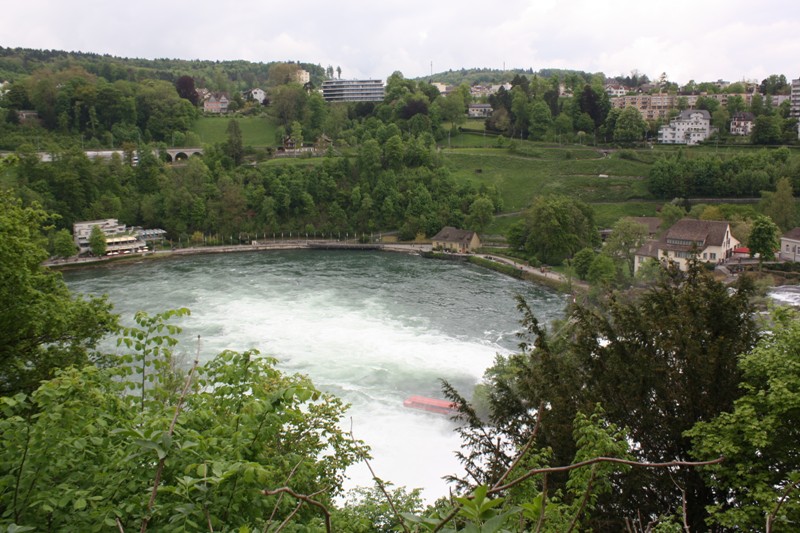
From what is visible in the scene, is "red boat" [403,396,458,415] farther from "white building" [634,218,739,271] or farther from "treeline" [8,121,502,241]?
"treeline" [8,121,502,241]

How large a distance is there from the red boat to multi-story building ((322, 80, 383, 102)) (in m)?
56.4

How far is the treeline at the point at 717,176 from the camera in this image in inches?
1478

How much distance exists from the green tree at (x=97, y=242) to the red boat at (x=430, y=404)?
26256 mm

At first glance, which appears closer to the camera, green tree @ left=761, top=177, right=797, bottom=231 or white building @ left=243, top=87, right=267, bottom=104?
green tree @ left=761, top=177, right=797, bottom=231

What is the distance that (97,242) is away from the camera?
35125mm

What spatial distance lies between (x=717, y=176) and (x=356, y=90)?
1612 inches

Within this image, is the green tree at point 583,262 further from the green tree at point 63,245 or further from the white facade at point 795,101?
the white facade at point 795,101

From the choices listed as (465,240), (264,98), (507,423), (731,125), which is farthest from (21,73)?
(507,423)

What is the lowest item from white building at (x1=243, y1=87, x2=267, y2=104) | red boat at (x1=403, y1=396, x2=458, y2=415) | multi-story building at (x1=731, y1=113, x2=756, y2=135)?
red boat at (x1=403, y1=396, x2=458, y2=415)

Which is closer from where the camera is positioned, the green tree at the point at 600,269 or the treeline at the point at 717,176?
the green tree at the point at 600,269

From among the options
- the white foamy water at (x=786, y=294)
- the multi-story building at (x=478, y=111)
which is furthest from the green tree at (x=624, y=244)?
the multi-story building at (x=478, y=111)

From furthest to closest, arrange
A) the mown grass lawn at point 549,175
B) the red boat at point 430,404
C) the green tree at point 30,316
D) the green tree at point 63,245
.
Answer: the mown grass lawn at point 549,175 < the green tree at point 63,245 < the red boat at point 430,404 < the green tree at point 30,316

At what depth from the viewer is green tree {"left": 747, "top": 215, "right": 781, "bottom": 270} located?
2738cm

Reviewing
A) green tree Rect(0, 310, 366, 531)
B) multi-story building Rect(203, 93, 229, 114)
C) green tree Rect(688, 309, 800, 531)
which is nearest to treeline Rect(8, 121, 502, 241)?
multi-story building Rect(203, 93, 229, 114)
